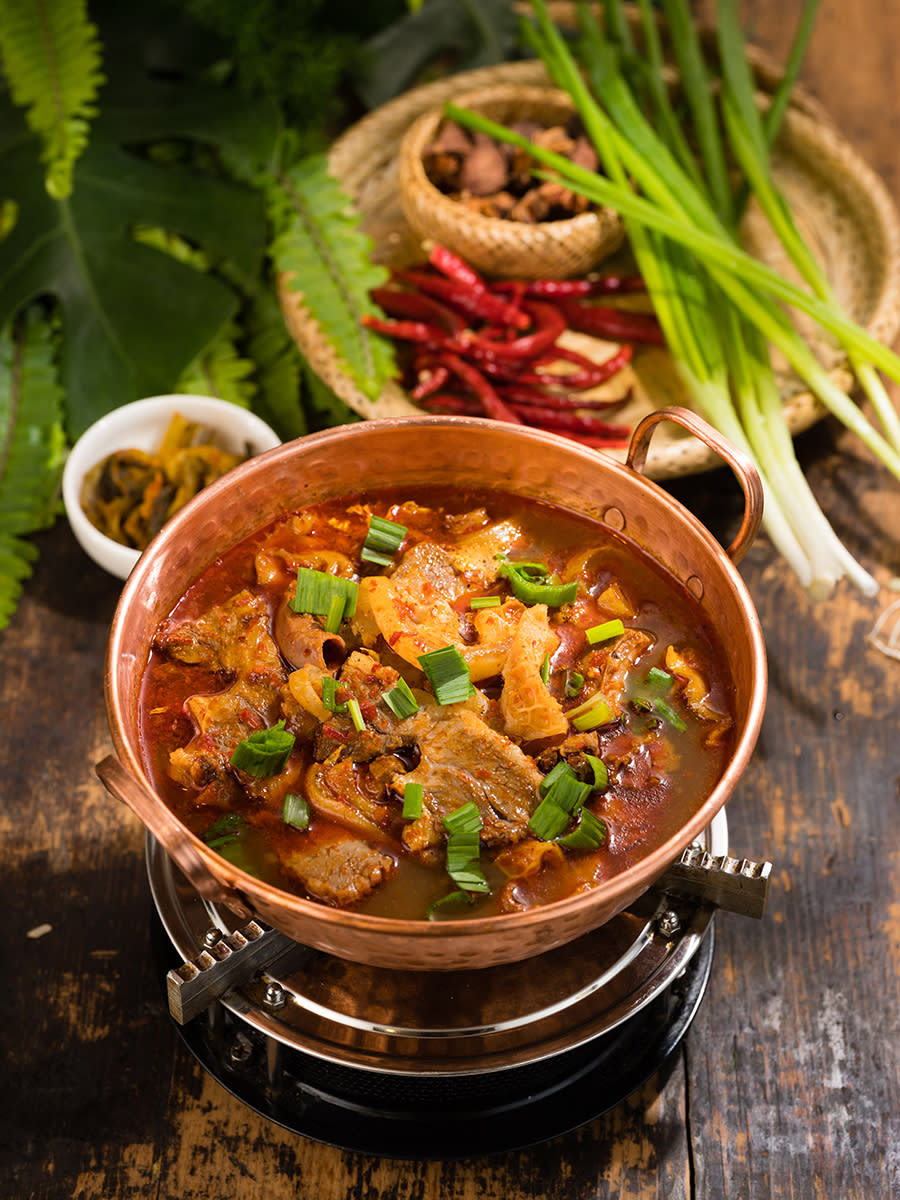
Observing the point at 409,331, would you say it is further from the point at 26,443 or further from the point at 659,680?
the point at 659,680

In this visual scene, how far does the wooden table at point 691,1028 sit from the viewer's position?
7.86ft

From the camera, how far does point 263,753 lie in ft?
7.04

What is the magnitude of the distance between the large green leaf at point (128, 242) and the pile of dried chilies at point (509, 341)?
0.59 metres

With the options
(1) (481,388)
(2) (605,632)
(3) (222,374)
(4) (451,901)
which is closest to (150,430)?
(3) (222,374)

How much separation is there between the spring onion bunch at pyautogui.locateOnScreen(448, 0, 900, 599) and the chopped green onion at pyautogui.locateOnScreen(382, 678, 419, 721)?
1398 mm

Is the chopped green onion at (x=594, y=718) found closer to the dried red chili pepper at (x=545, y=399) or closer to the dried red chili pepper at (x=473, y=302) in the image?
the dried red chili pepper at (x=545, y=399)

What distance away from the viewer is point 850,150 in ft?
12.9

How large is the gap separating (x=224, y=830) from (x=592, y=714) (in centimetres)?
76

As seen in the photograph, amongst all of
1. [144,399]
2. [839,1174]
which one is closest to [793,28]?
[144,399]

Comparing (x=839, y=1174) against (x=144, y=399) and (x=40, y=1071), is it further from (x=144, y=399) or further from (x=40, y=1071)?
(x=144, y=399)

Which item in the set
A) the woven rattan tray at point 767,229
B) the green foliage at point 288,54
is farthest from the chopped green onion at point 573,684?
the green foliage at point 288,54

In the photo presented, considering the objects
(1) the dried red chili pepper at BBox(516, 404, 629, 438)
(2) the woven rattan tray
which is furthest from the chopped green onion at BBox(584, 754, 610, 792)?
(1) the dried red chili pepper at BBox(516, 404, 629, 438)

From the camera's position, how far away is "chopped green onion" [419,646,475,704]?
7.35 feet

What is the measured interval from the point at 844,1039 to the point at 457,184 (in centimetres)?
294
